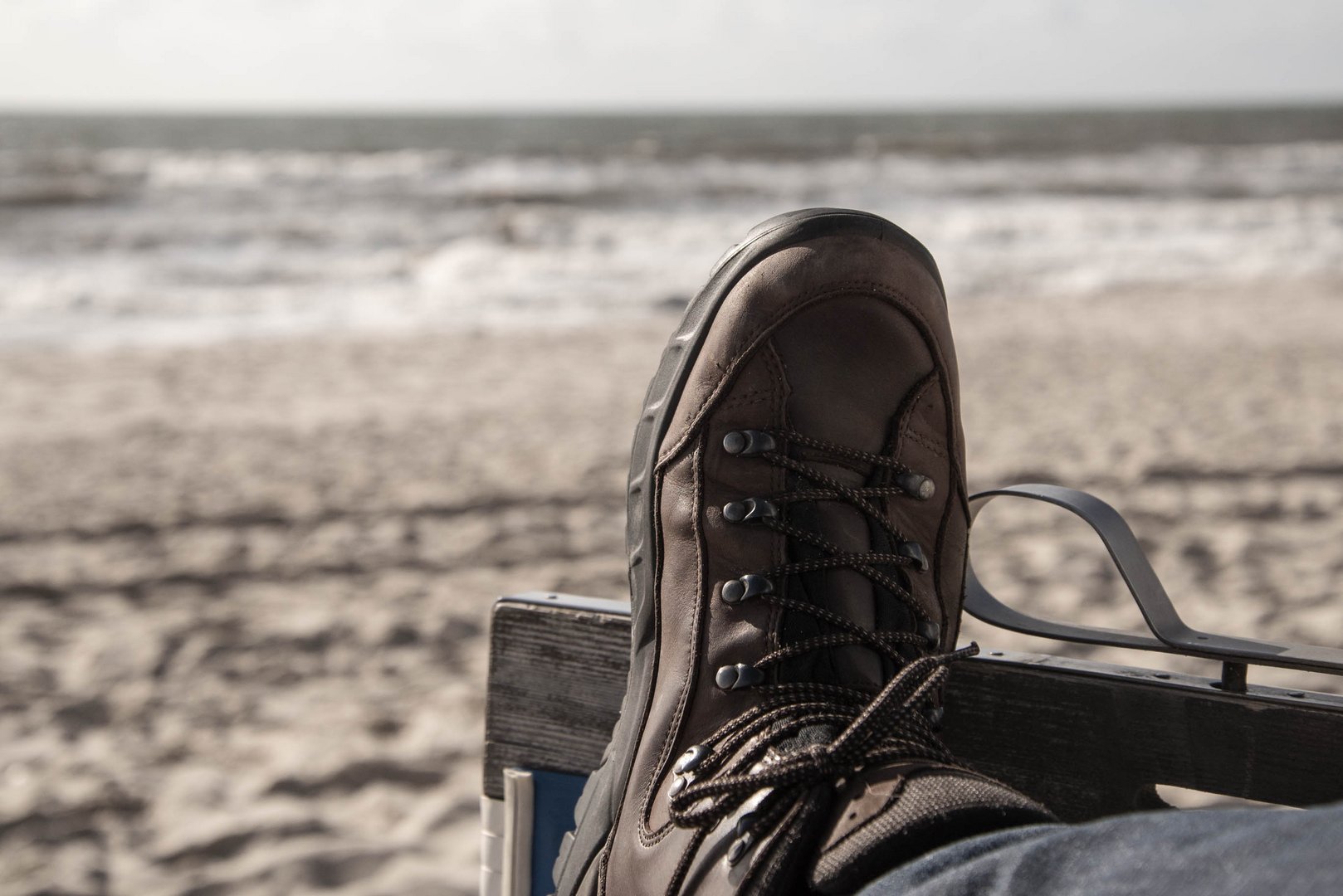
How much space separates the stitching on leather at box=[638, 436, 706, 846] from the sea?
540 centimetres

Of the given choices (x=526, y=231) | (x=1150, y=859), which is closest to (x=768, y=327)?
(x=1150, y=859)

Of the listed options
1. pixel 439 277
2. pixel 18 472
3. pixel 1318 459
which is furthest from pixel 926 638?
pixel 439 277

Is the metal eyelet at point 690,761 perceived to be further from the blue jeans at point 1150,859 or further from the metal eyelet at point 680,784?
the blue jeans at point 1150,859

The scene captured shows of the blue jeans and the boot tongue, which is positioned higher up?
the blue jeans

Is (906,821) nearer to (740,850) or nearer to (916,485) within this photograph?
(740,850)

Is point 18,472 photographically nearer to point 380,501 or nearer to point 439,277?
point 380,501

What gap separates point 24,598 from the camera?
2584 mm

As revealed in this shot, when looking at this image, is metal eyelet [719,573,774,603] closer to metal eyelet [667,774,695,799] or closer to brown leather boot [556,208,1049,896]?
brown leather boot [556,208,1049,896]

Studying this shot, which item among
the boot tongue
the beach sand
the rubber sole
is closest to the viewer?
the boot tongue

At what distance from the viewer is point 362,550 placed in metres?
2.88

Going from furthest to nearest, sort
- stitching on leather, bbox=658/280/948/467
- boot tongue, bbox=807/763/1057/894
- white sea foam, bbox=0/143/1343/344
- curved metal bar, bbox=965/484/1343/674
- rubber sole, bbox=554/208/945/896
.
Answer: white sea foam, bbox=0/143/1343/344
stitching on leather, bbox=658/280/948/467
rubber sole, bbox=554/208/945/896
curved metal bar, bbox=965/484/1343/674
boot tongue, bbox=807/763/1057/894

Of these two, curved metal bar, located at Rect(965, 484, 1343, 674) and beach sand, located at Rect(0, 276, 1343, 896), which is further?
beach sand, located at Rect(0, 276, 1343, 896)

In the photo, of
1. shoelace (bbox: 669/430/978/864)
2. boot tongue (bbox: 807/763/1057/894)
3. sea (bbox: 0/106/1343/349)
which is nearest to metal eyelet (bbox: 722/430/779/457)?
shoelace (bbox: 669/430/978/864)

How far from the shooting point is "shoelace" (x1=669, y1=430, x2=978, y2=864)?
2.57ft
